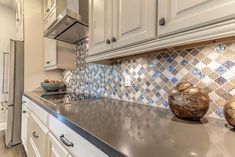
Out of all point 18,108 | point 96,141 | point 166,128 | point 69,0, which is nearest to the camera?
point 96,141

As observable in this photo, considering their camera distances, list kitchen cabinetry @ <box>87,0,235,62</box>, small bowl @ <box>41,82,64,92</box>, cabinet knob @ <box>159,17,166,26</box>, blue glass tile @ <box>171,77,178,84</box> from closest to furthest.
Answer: kitchen cabinetry @ <box>87,0,235,62</box> < cabinet knob @ <box>159,17,166,26</box> < blue glass tile @ <box>171,77,178,84</box> < small bowl @ <box>41,82,64,92</box>

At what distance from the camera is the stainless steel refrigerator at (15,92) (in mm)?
2332

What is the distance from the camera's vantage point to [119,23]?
104cm

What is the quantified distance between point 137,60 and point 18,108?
2.06m

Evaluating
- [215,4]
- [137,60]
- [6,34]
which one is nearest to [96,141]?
[215,4]

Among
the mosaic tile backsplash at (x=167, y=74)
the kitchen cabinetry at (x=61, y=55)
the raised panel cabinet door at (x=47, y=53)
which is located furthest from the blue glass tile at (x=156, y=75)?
the raised panel cabinet door at (x=47, y=53)

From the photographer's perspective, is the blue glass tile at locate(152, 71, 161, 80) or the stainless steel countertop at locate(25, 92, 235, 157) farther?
the blue glass tile at locate(152, 71, 161, 80)

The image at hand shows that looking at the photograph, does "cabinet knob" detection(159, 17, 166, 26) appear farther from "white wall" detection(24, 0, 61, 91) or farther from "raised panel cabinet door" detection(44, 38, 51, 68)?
"white wall" detection(24, 0, 61, 91)

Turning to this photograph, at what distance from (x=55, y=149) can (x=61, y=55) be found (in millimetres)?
A: 1534

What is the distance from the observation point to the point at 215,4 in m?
0.57

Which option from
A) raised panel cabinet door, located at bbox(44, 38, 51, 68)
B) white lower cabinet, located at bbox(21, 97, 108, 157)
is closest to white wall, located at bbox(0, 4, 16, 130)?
raised panel cabinet door, located at bbox(44, 38, 51, 68)

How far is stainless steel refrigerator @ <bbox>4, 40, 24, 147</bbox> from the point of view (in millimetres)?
2332

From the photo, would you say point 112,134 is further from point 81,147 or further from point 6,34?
point 6,34

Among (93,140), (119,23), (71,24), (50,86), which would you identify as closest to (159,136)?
(93,140)
